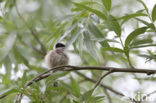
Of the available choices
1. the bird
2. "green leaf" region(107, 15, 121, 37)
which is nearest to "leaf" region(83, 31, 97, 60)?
"green leaf" region(107, 15, 121, 37)

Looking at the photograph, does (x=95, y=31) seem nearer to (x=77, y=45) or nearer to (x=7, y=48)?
(x=77, y=45)

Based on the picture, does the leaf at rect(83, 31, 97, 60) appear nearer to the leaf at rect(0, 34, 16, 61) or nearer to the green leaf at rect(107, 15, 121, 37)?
the green leaf at rect(107, 15, 121, 37)

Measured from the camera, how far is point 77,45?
1.89 meters

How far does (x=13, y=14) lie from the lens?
2887mm

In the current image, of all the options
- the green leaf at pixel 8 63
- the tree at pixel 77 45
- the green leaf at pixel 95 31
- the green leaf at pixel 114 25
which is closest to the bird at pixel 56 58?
the tree at pixel 77 45

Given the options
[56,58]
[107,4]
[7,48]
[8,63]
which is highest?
[107,4]

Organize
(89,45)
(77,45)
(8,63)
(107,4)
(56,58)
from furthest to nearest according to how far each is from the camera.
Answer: (56,58), (8,63), (77,45), (89,45), (107,4)

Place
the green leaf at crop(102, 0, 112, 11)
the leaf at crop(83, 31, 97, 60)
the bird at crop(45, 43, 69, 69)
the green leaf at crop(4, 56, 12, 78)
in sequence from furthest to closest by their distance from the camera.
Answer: the bird at crop(45, 43, 69, 69) < the green leaf at crop(4, 56, 12, 78) < the leaf at crop(83, 31, 97, 60) < the green leaf at crop(102, 0, 112, 11)

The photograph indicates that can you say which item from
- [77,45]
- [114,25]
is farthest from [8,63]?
[114,25]

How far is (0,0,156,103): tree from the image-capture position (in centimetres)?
145

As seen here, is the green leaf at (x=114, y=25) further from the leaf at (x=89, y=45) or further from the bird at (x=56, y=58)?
the bird at (x=56, y=58)

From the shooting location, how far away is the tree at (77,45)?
1.45 m

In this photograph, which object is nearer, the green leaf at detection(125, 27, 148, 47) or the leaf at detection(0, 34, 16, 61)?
the green leaf at detection(125, 27, 148, 47)

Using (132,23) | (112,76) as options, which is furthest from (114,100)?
(132,23)
